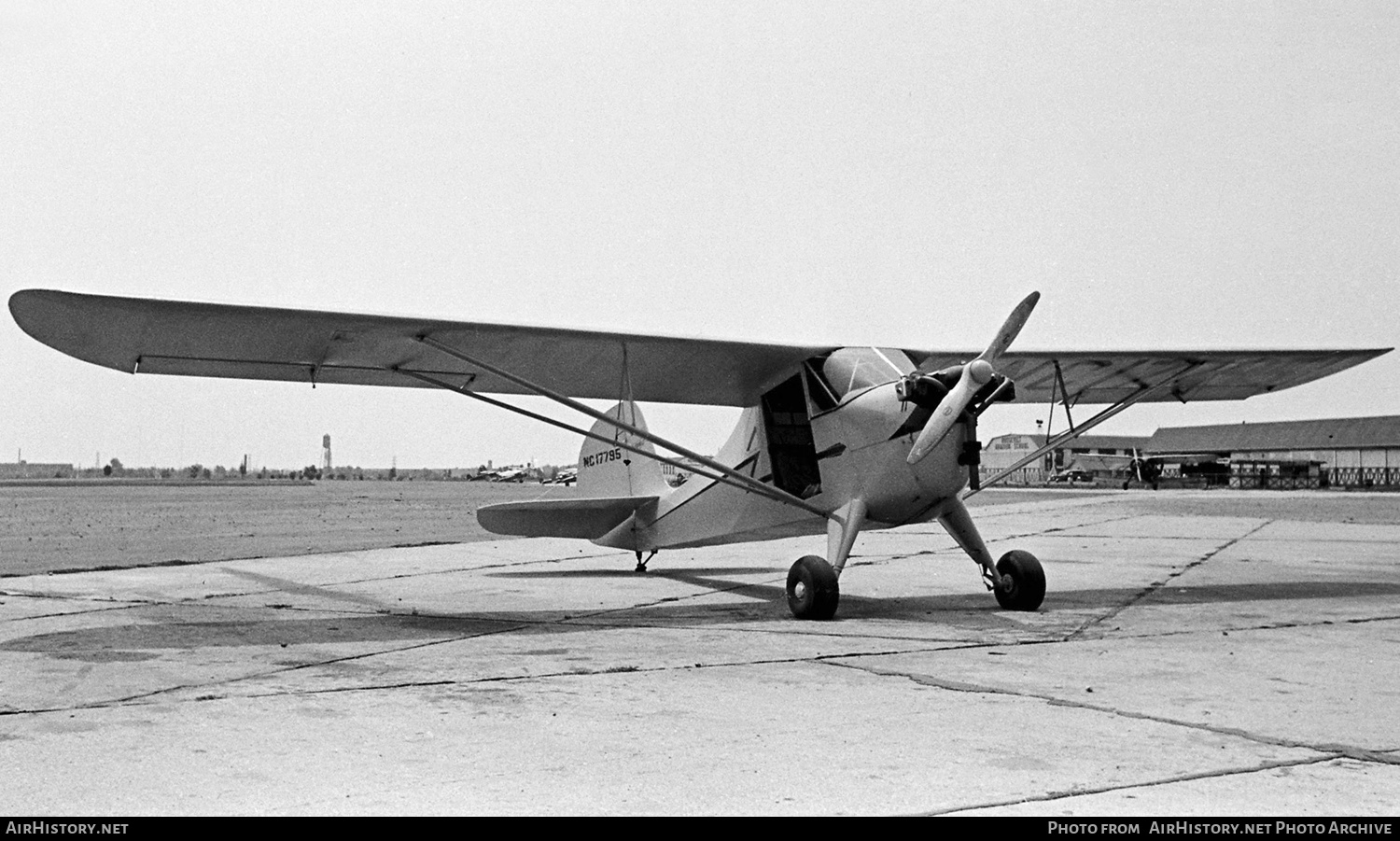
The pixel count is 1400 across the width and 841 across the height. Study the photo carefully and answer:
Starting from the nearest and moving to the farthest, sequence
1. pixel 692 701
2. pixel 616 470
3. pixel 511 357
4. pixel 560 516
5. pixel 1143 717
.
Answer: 1. pixel 1143 717
2. pixel 692 701
3. pixel 511 357
4. pixel 560 516
5. pixel 616 470

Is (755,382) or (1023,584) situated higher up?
(755,382)

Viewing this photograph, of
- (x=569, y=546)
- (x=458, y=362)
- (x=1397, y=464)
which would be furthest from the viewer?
→ (x=1397, y=464)

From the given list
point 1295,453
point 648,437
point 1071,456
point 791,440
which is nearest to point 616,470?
point 791,440

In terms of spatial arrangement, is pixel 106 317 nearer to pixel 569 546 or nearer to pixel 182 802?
pixel 182 802

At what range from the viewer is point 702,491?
45.2ft

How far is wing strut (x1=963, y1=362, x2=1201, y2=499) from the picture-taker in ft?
38.8

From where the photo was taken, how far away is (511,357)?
11.7 meters

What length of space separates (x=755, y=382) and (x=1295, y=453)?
111 meters

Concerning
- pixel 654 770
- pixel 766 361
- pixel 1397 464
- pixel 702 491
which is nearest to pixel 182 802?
pixel 654 770

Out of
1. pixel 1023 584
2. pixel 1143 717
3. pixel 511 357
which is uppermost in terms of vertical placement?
pixel 511 357

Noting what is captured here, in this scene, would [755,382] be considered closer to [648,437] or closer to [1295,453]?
[648,437]

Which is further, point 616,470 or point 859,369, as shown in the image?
point 616,470

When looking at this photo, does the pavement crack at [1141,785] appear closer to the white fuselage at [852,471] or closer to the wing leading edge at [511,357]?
the white fuselage at [852,471]

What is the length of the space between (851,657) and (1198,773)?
344 cm
